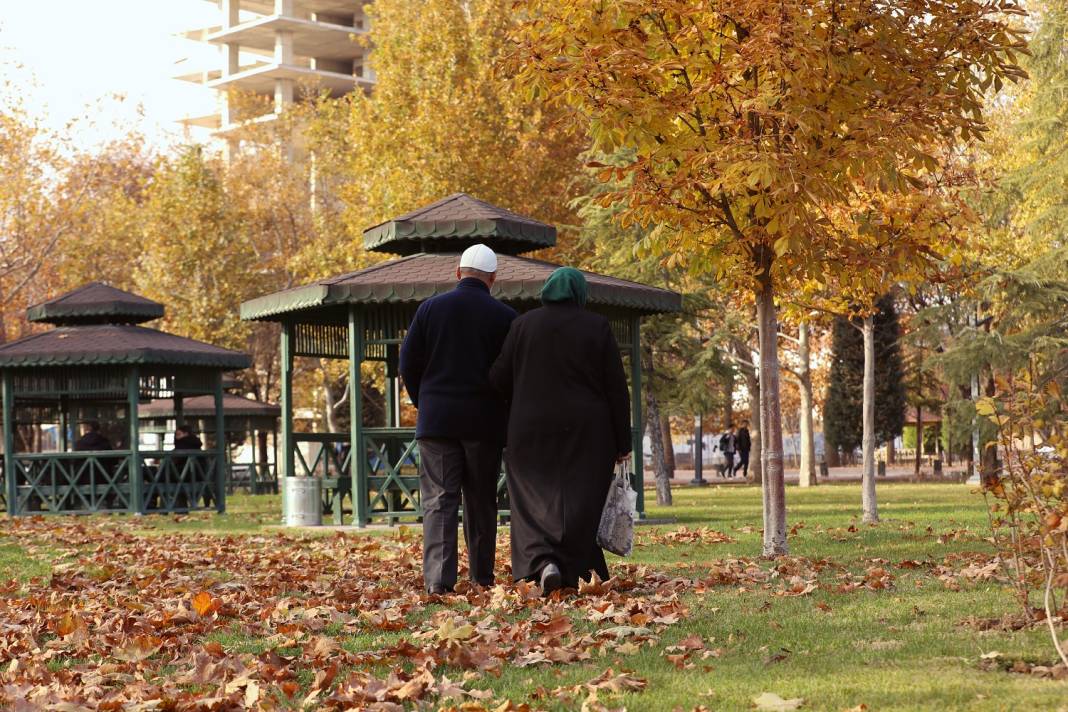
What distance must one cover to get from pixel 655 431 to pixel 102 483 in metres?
10.1

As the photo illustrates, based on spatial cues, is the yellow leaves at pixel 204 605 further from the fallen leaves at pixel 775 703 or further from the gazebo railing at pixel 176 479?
the gazebo railing at pixel 176 479

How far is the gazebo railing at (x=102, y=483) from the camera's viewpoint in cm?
2320

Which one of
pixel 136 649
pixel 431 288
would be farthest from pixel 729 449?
pixel 136 649

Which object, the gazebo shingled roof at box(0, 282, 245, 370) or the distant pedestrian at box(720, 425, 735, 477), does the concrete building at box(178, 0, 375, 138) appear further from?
the gazebo shingled roof at box(0, 282, 245, 370)

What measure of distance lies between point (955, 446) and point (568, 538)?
2592 cm

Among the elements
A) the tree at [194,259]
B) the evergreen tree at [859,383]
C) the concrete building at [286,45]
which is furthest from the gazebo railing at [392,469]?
the concrete building at [286,45]

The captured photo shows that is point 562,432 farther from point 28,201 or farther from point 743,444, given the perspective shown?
point 743,444

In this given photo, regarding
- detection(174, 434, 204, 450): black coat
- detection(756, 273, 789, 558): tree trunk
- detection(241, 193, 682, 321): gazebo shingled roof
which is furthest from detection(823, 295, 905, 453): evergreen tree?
detection(756, 273, 789, 558): tree trunk

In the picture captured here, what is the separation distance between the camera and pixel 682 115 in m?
11.0

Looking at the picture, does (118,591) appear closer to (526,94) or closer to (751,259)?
(526,94)

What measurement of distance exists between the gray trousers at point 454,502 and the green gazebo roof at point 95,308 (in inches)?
657

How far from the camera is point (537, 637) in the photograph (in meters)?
6.63

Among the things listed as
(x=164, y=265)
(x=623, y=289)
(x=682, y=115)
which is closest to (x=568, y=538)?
(x=682, y=115)

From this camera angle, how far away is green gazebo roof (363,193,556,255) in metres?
17.5
